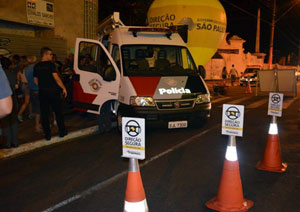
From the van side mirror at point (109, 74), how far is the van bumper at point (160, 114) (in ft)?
2.26

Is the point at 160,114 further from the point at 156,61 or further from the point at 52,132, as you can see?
the point at 52,132

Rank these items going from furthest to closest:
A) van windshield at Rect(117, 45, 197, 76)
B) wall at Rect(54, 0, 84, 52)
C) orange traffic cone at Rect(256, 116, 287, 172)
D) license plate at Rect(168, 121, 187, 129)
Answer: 1. wall at Rect(54, 0, 84, 52)
2. van windshield at Rect(117, 45, 197, 76)
3. license plate at Rect(168, 121, 187, 129)
4. orange traffic cone at Rect(256, 116, 287, 172)

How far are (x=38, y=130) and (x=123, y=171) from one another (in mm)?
3560

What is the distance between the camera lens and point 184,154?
244 inches

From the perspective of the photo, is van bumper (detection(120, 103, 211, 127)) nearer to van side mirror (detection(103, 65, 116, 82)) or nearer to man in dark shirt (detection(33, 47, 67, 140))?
van side mirror (detection(103, 65, 116, 82))

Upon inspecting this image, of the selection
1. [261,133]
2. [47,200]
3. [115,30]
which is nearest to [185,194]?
[47,200]

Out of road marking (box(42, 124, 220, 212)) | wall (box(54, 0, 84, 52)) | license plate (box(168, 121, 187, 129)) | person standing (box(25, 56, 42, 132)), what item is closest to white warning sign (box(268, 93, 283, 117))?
road marking (box(42, 124, 220, 212))

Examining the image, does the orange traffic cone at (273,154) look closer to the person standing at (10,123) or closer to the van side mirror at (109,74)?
the van side mirror at (109,74)

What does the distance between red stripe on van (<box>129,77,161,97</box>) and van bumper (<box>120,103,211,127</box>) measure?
350mm

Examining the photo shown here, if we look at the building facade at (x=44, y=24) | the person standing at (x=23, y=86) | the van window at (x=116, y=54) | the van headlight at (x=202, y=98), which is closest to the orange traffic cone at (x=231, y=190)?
the van headlight at (x=202, y=98)

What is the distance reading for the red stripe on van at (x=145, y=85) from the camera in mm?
7055

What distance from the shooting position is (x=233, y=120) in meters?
3.83

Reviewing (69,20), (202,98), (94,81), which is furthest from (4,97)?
(69,20)

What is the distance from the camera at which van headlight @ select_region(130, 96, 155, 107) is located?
7027 mm
